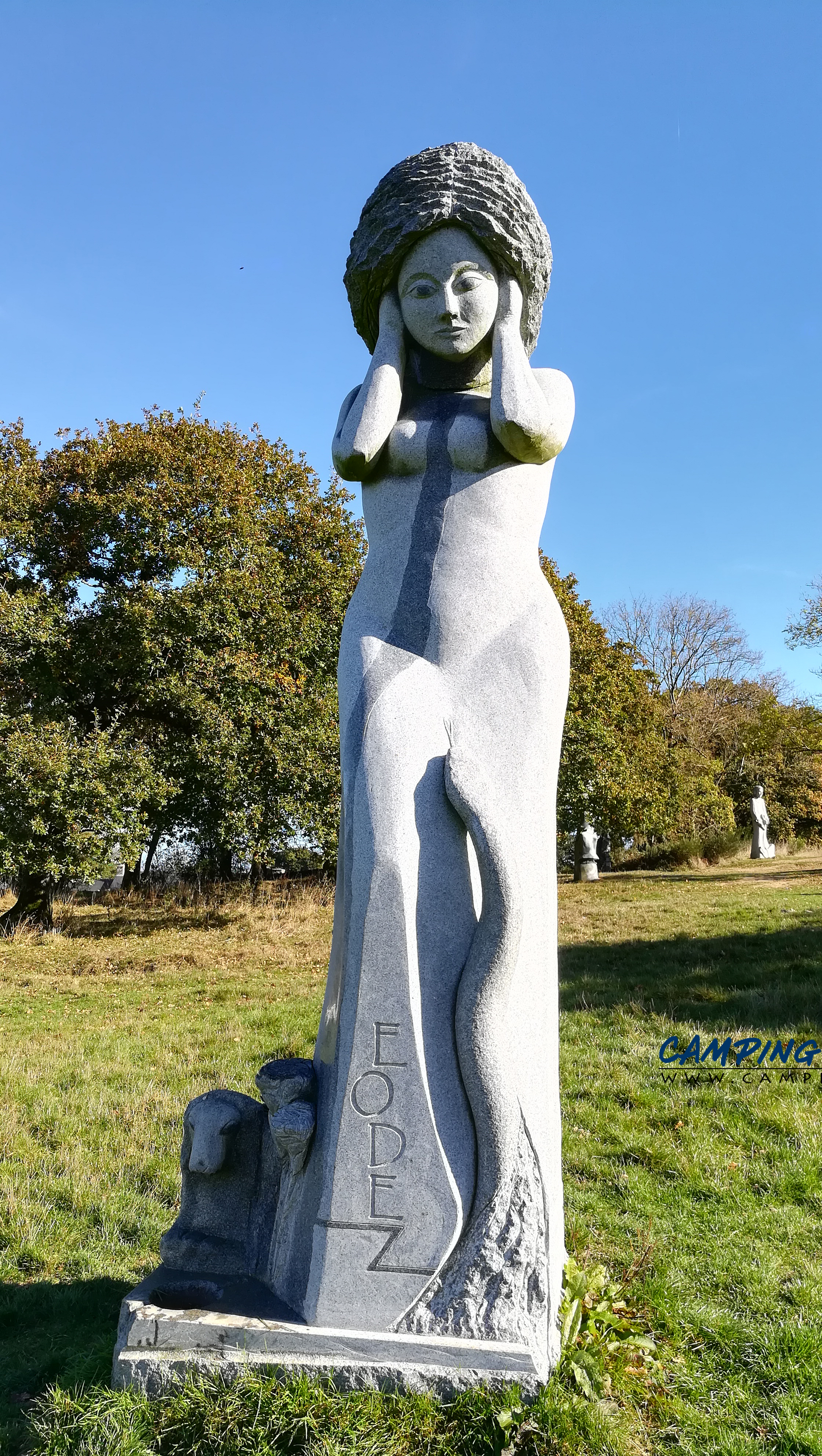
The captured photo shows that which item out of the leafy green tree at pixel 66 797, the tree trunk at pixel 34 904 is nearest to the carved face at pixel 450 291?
the leafy green tree at pixel 66 797

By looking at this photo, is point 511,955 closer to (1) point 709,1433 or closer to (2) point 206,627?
(1) point 709,1433

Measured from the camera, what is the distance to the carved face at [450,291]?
11.6 ft

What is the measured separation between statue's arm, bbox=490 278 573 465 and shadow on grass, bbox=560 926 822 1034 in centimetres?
592

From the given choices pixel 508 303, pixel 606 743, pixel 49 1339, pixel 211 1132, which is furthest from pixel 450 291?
pixel 606 743

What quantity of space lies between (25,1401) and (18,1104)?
152 inches

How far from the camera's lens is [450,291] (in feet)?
11.6

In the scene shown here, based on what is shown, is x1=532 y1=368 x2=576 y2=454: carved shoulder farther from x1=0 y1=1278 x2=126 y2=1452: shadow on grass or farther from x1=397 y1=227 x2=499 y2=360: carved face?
x1=0 y1=1278 x2=126 y2=1452: shadow on grass

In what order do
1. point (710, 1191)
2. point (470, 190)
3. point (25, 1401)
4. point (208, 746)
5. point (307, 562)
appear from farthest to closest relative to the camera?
1. point (307, 562)
2. point (208, 746)
3. point (710, 1191)
4. point (470, 190)
5. point (25, 1401)

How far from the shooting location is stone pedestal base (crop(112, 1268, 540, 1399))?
2641 millimetres

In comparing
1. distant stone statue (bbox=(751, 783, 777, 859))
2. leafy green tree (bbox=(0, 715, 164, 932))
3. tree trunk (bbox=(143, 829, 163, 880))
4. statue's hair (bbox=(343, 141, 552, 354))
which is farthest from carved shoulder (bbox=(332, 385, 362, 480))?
distant stone statue (bbox=(751, 783, 777, 859))

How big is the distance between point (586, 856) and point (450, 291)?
2128 cm

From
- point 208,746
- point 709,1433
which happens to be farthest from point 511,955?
point 208,746

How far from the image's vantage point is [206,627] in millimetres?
16000

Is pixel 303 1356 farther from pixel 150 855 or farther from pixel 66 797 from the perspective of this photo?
pixel 150 855
